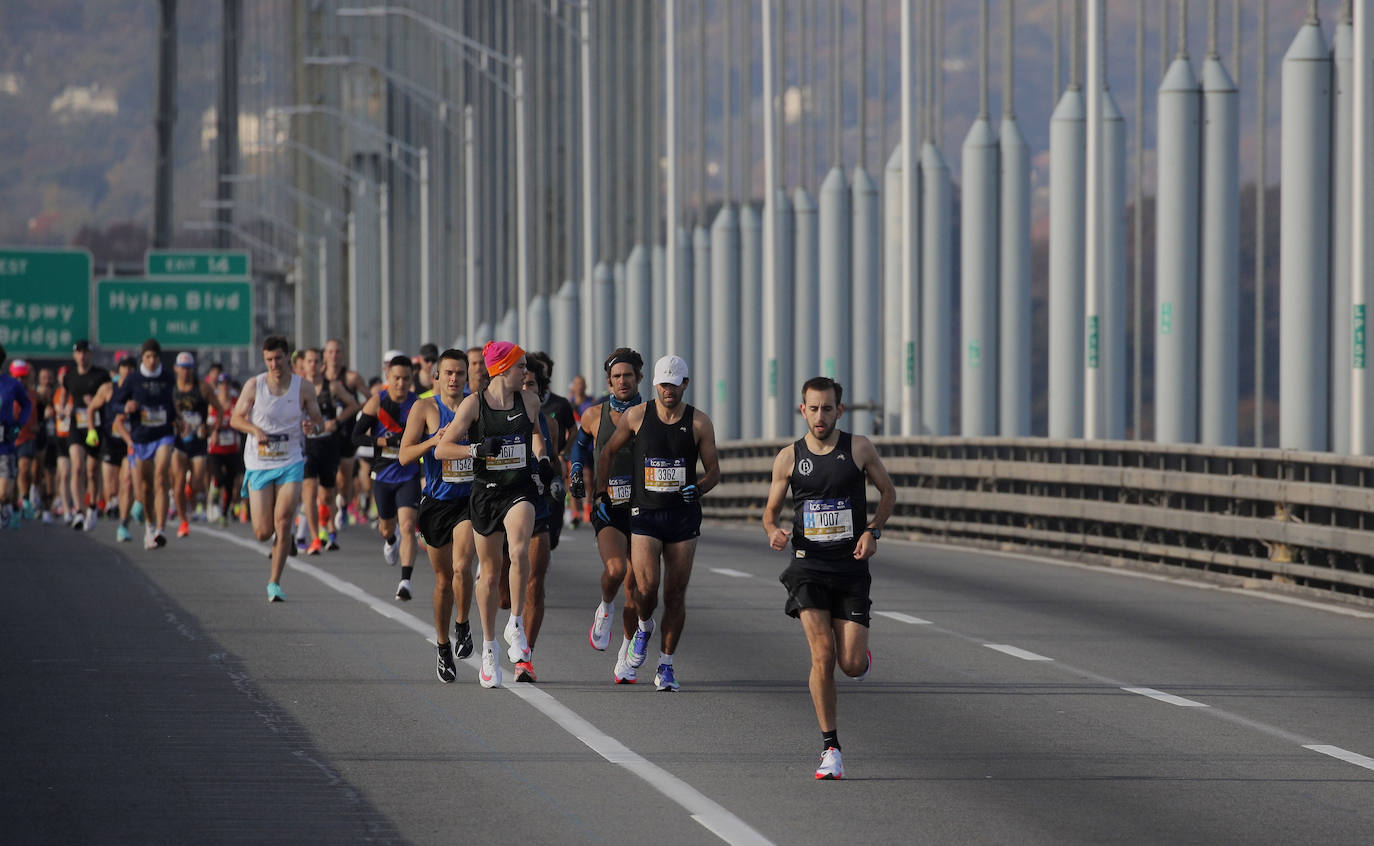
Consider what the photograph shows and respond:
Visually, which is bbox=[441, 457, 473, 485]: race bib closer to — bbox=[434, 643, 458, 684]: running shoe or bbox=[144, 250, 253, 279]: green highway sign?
bbox=[434, 643, 458, 684]: running shoe

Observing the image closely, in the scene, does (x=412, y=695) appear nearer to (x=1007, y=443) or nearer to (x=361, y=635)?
(x=361, y=635)

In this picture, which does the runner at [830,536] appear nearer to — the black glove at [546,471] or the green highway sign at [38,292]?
the black glove at [546,471]

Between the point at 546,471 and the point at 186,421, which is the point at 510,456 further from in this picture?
the point at 186,421

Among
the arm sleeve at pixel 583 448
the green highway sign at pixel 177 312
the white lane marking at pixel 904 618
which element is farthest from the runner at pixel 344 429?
the green highway sign at pixel 177 312

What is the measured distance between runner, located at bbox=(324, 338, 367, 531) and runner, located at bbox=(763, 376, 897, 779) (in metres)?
11.6

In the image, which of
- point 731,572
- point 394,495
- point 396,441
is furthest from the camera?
point 731,572

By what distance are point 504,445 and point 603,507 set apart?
29.0 inches

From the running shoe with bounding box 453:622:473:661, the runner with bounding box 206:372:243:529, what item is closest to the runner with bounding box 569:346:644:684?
the running shoe with bounding box 453:622:473:661

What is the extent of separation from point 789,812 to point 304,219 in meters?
153

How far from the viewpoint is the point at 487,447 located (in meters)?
12.2

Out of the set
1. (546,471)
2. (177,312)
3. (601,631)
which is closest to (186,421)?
(601,631)

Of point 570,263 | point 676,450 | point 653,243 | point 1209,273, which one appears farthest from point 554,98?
point 676,450

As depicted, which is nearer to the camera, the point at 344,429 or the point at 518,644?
the point at 518,644

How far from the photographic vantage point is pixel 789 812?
8.71 meters
